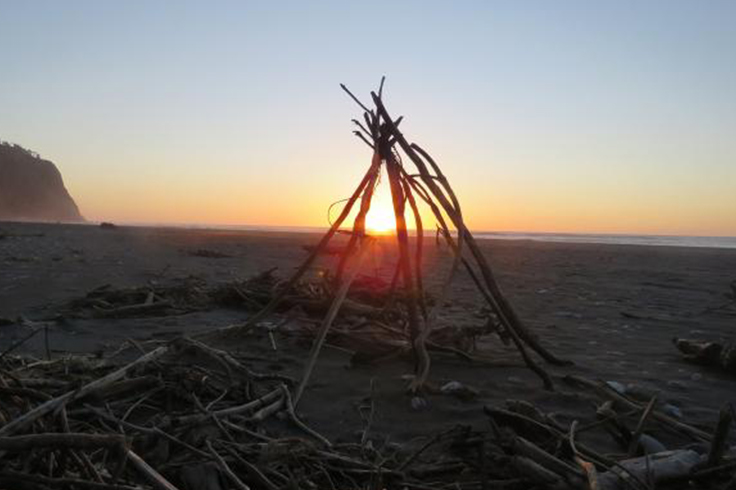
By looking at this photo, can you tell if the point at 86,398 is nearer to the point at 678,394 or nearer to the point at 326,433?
the point at 326,433

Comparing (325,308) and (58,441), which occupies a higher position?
(58,441)

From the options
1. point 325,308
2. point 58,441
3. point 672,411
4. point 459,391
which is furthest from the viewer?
point 325,308

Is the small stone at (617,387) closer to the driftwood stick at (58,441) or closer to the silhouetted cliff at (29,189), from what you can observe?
the driftwood stick at (58,441)

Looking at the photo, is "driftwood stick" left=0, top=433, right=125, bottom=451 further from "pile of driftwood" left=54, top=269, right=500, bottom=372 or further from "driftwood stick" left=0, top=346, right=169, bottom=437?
"pile of driftwood" left=54, top=269, right=500, bottom=372

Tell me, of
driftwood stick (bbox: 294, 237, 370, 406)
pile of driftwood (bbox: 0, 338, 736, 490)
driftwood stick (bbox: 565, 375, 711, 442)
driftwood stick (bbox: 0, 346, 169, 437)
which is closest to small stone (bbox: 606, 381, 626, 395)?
driftwood stick (bbox: 565, 375, 711, 442)

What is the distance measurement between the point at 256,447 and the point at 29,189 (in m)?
95.8

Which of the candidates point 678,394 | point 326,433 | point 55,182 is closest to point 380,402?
point 326,433

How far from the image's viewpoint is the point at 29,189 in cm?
8469

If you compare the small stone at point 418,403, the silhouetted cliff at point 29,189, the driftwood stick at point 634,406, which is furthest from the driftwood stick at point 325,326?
the silhouetted cliff at point 29,189

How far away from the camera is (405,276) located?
4.22m

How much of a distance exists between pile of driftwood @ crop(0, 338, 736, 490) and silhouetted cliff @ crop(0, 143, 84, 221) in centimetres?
8472

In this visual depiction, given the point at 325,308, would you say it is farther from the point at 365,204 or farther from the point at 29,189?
the point at 29,189

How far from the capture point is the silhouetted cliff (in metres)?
80.8

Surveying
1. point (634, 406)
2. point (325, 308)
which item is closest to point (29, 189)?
point (325, 308)
